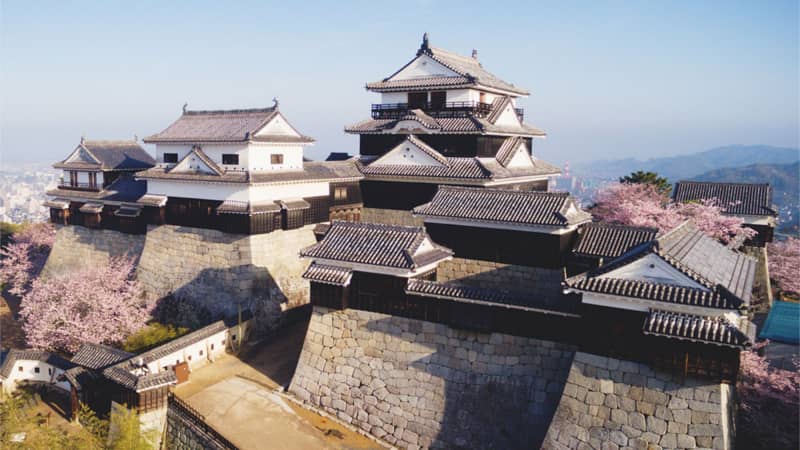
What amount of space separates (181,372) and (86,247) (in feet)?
49.9

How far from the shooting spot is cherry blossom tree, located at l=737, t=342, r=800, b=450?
49.2 ft

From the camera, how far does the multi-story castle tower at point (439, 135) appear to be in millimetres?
25797

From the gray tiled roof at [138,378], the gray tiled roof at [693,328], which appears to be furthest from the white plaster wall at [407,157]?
the gray tiled roof at [693,328]

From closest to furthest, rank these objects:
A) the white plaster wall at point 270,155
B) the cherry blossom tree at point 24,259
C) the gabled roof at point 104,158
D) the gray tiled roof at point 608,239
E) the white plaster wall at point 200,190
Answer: the gray tiled roof at point 608,239
the white plaster wall at point 200,190
the white plaster wall at point 270,155
the gabled roof at point 104,158
the cherry blossom tree at point 24,259

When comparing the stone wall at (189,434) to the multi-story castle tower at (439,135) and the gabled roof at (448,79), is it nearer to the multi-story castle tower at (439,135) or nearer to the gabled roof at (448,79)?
the multi-story castle tower at (439,135)

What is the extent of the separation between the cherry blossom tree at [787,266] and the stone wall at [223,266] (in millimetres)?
25064

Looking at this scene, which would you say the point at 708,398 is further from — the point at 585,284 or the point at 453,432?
the point at 453,432

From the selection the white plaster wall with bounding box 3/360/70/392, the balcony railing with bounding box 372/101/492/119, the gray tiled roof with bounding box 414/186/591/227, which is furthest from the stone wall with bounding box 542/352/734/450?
the white plaster wall with bounding box 3/360/70/392

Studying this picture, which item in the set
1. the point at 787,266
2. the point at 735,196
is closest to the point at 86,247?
the point at 735,196

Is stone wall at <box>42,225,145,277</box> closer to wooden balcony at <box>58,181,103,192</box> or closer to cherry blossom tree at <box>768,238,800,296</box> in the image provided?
wooden balcony at <box>58,181,103,192</box>

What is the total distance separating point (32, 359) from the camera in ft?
67.3

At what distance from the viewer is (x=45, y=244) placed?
36344 mm

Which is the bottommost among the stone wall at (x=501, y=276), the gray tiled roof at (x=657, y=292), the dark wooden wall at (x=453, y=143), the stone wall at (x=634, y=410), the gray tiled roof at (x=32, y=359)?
the gray tiled roof at (x=32, y=359)

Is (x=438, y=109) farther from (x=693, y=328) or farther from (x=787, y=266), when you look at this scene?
(x=787, y=266)
